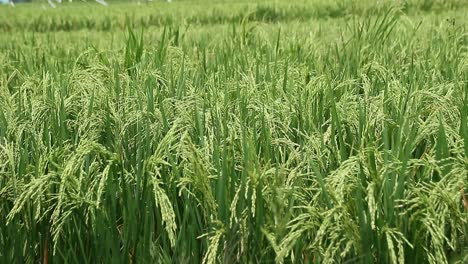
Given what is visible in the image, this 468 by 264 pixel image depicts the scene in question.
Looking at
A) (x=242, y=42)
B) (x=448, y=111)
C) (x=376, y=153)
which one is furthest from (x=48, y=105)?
(x=242, y=42)

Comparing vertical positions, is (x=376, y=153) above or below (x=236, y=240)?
above

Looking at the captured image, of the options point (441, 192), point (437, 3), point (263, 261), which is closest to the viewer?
point (441, 192)

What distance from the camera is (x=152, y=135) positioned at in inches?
56.0

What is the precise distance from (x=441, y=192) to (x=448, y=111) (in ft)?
1.30

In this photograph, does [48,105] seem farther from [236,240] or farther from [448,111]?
[448,111]

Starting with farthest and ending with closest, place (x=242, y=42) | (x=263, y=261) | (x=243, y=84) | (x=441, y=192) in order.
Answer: (x=242, y=42) < (x=243, y=84) < (x=263, y=261) < (x=441, y=192)

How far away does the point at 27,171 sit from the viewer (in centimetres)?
130

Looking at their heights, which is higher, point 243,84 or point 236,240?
point 243,84

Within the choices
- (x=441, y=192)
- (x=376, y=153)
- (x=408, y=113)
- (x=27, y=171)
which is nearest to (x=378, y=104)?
Result: (x=408, y=113)

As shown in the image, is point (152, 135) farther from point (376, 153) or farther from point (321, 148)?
point (376, 153)

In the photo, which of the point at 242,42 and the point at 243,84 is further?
the point at 242,42

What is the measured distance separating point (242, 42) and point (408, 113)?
146 centimetres

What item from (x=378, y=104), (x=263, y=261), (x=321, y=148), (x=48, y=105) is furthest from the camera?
(x=48, y=105)

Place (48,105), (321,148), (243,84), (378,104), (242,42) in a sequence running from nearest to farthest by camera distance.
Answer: (321,148)
(378,104)
(48,105)
(243,84)
(242,42)
